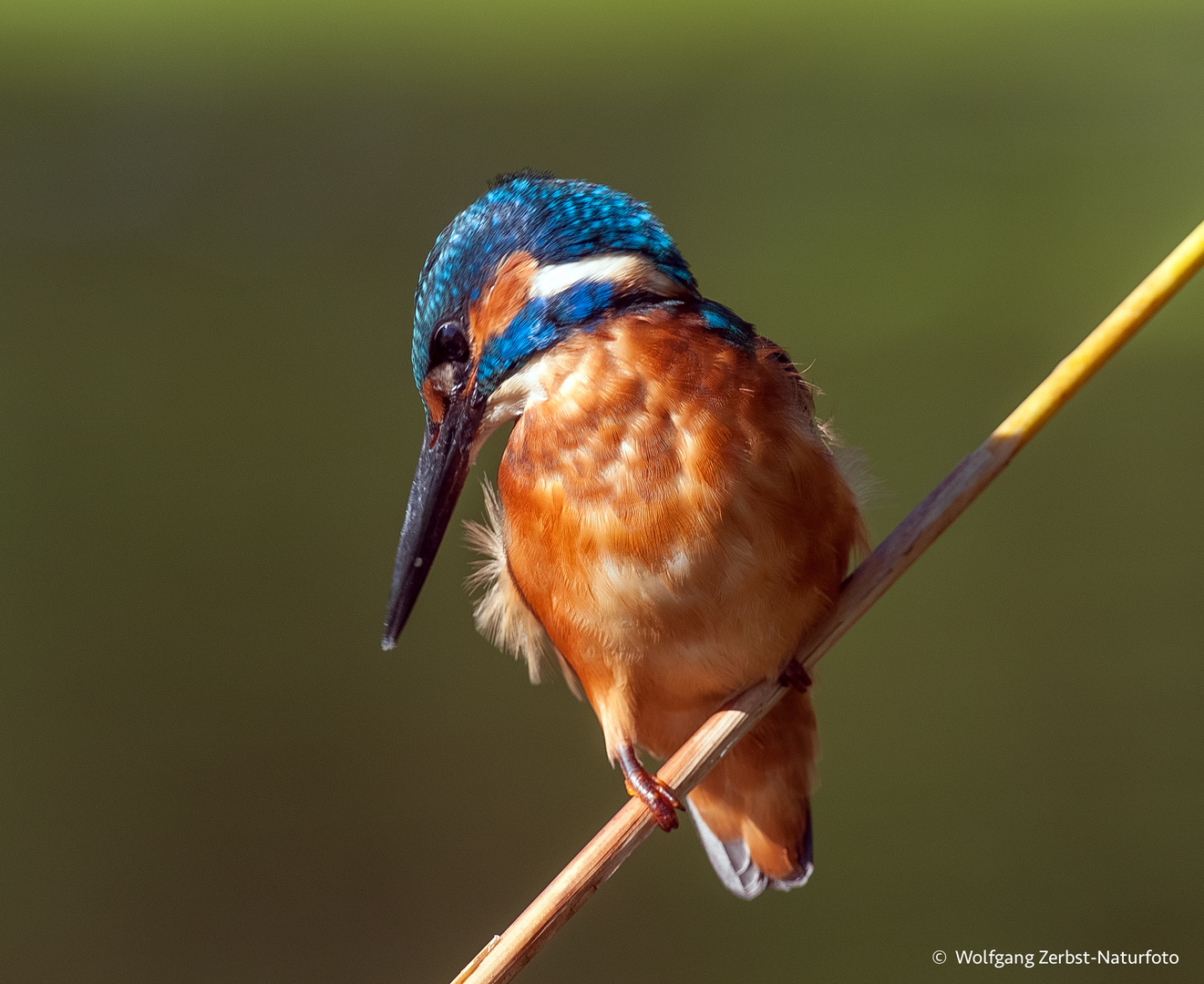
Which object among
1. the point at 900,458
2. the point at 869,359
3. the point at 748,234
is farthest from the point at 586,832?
the point at 748,234

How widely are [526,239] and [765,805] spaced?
0.71 meters

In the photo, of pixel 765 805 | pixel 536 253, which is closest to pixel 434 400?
pixel 536 253

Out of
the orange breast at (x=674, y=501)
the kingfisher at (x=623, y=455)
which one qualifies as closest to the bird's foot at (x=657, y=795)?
the kingfisher at (x=623, y=455)

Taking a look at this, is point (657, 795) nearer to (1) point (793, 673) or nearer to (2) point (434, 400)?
(1) point (793, 673)

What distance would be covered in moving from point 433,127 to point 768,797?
333 centimetres

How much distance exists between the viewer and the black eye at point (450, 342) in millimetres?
976

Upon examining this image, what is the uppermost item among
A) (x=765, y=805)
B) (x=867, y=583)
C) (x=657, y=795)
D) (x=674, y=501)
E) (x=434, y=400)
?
(x=434, y=400)

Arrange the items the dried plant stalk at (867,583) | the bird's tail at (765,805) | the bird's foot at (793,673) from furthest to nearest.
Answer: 1. the bird's tail at (765,805)
2. the bird's foot at (793,673)
3. the dried plant stalk at (867,583)

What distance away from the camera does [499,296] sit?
97 cm

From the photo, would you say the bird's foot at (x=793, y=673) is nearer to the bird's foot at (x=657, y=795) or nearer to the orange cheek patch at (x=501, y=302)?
the bird's foot at (x=657, y=795)

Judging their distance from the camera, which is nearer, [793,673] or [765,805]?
[793,673]

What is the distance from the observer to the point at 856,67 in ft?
13.1

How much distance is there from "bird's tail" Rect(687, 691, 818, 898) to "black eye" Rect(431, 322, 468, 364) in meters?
0.51

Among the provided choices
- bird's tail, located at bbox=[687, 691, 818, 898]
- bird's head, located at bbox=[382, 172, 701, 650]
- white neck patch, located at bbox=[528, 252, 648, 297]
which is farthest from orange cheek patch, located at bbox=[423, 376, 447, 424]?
bird's tail, located at bbox=[687, 691, 818, 898]
